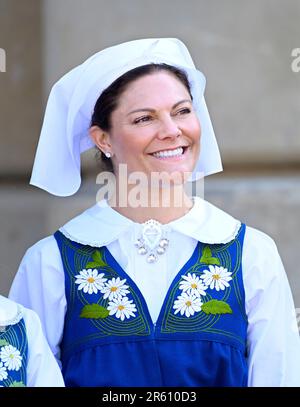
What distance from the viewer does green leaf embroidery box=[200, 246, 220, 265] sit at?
2219mm

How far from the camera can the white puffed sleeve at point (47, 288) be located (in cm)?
222

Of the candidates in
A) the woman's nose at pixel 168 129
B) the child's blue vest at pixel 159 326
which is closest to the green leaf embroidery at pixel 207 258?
the child's blue vest at pixel 159 326

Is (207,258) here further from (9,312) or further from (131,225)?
(9,312)

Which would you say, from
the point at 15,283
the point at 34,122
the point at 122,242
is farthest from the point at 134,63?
the point at 34,122

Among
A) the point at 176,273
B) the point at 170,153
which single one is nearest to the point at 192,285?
the point at 176,273

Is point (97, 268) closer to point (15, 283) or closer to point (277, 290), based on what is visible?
point (15, 283)

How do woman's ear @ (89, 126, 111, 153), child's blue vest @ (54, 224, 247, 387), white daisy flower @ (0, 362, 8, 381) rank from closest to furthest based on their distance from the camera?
white daisy flower @ (0, 362, 8, 381)
child's blue vest @ (54, 224, 247, 387)
woman's ear @ (89, 126, 111, 153)

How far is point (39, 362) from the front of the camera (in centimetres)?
207

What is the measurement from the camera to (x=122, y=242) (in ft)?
7.36

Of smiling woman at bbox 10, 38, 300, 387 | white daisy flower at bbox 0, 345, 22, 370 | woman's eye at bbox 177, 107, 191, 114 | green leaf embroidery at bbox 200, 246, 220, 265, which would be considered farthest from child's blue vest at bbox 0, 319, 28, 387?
woman's eye at bbox 177, 107, 191, 114

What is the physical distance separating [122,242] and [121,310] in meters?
0.14

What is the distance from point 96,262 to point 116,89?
12.6 inches

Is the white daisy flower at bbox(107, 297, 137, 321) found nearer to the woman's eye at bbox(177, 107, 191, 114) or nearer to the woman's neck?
the woman's neck

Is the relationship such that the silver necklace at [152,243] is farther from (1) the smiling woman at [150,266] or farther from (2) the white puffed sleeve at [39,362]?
(2) the white puffed sleeve at [39,362]
